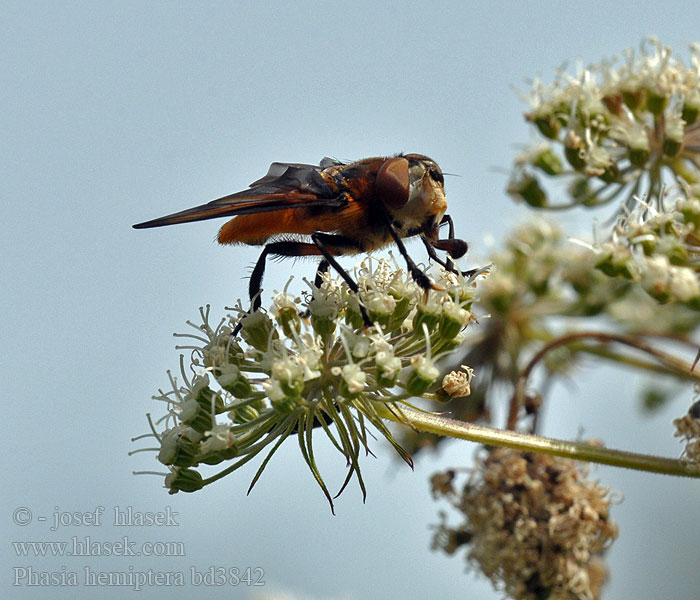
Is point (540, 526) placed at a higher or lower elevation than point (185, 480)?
lower

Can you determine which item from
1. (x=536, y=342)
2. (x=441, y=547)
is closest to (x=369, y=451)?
(x=441, y=547)

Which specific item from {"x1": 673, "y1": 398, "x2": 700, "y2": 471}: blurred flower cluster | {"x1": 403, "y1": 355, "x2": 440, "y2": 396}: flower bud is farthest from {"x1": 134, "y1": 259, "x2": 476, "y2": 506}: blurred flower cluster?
{"x1": 673, "y1": 398, "x2": 700, "y2": 471}: blurred flower cluster

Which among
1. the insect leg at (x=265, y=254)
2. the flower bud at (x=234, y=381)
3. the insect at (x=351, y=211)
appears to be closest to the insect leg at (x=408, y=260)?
the insect at (x=351, y=211)

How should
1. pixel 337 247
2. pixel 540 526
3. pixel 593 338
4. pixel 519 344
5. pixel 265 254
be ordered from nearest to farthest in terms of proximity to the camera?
pixel 337 247 < pixel 265 254 < pixel 540 526 < pixel 593 338 < pixel 519 344

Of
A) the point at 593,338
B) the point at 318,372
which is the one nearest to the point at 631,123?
the point at 593,338

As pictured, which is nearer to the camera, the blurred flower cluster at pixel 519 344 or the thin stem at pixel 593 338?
the blurred flower cluster at pixel 519 344

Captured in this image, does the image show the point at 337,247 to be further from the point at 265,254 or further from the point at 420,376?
the point at 420,376

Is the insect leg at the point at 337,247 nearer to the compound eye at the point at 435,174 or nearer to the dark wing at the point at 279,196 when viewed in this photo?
the dark wing at the point at 279,196
